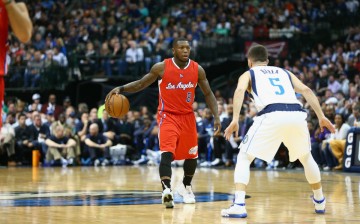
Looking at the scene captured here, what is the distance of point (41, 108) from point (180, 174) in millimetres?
9380

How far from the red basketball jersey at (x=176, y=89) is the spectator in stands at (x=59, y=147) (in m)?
11.9

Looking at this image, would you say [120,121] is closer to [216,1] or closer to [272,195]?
[216,1]

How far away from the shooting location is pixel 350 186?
533 inches

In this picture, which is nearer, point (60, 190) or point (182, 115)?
Result: point (182, 115)

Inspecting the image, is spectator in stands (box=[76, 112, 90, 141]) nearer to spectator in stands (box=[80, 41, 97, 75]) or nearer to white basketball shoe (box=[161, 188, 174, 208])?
spectator in stands (box=[80, 41, 97, 75])

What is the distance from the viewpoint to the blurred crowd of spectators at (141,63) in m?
21.5

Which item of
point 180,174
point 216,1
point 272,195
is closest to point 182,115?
point 272,195

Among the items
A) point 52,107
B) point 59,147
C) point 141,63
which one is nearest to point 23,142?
point 59,147

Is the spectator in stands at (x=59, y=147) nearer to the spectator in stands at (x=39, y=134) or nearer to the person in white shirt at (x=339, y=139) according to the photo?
the spectator in stands at (x=39, y=134)

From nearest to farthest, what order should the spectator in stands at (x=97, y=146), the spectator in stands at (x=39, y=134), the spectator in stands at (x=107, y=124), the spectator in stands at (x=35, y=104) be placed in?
1. the spectator in stands at (x=97, y=146)
2. the spectator in stands at (x=39, y=134)
3. the spectator in stands at (x=107, y=124)
4. the spectator in stands at (x=35, y=104)

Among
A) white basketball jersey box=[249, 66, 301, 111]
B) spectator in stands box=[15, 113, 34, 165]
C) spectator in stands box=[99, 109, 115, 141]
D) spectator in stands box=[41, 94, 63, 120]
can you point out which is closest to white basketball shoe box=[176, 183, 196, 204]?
white basketball jersey box=[249, 66, 301, 111]

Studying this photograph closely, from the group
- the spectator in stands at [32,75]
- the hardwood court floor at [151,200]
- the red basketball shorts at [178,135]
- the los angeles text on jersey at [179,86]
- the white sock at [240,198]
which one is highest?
the spectator in stands at [32,75]

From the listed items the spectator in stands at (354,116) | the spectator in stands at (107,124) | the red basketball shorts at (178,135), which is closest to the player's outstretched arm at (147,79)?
the red basketball shorts at (178,135)

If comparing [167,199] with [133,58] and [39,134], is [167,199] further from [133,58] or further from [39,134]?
[133,58]
